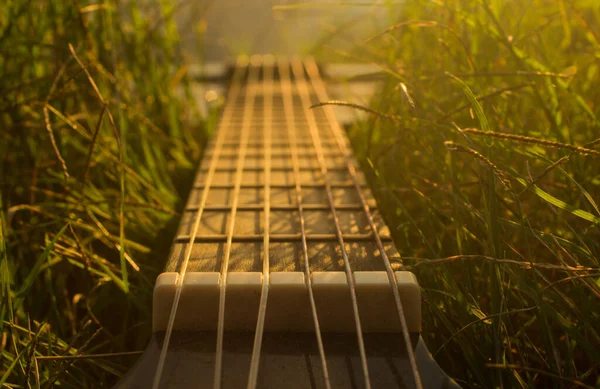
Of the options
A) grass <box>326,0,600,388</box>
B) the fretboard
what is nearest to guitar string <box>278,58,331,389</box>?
the fretboard

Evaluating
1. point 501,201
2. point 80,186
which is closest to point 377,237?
point 501,201

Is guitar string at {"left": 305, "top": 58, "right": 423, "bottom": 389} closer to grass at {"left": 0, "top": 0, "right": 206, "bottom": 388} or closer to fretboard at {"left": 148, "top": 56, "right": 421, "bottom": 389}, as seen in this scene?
fretboard at {"left": 148, "top": 56, "right": 421, "bottom": 389}

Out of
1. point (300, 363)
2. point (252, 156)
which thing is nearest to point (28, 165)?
point (252, 156)

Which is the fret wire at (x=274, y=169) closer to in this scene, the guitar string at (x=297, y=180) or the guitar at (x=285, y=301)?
the guitar string at (x=297, y=180)

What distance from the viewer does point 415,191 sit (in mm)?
749

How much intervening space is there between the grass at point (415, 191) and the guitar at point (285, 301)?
5cm

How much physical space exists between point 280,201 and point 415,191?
0.75 ft

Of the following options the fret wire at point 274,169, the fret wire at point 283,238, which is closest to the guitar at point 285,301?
the fret wire at point 283,238

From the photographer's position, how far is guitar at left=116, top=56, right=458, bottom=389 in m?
0.56

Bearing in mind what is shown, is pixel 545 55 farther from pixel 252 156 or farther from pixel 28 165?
pixel 28 165

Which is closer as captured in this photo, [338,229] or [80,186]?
[338,229]

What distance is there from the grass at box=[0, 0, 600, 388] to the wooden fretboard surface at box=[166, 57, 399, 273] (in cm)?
6

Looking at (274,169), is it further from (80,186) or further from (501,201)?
(501,201)

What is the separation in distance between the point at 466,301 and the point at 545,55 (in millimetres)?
457
